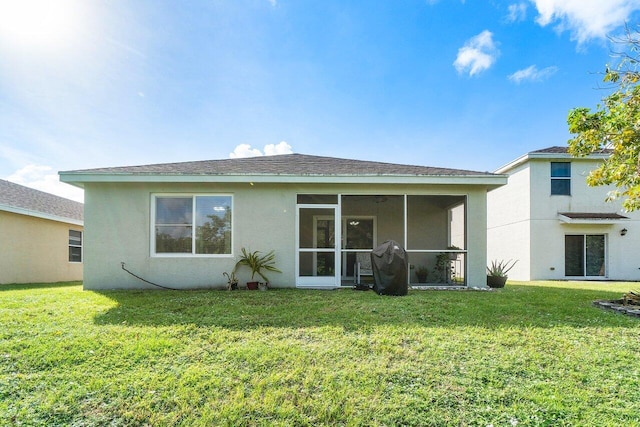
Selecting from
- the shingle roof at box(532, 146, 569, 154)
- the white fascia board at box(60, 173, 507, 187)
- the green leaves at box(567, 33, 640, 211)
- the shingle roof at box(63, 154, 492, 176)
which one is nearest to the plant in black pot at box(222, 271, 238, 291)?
the white fascia board at box(60, 173, 507, 187)

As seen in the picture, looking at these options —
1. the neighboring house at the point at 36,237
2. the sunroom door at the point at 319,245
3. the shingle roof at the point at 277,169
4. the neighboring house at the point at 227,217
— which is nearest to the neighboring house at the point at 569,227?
the neighboring house at the point at 227,217

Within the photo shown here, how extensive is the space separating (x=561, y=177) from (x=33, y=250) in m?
23.0

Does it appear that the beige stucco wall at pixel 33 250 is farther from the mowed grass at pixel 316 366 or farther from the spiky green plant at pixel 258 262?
the spiky green plant at pixel 258 262

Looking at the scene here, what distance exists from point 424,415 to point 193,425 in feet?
6.91

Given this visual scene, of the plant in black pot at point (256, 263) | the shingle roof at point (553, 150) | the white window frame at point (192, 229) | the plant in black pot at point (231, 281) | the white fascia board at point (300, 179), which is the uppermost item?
the shingle roof at point (553, 150)

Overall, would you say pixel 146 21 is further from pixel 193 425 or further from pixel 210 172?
pixel 193 425

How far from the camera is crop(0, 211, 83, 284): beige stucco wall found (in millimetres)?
12031

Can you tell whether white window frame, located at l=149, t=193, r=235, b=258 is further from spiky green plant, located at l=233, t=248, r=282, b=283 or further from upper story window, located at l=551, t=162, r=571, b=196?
upper story window, located at l=551, t=162, r=571, b=196

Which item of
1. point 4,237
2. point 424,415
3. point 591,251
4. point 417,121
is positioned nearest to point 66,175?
point 4,237

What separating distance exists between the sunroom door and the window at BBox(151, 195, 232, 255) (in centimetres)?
208

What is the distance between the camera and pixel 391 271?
7676 mm

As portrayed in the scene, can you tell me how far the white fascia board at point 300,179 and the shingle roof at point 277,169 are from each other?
0.31 feet

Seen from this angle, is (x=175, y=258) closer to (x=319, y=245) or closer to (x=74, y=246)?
(x=319, y=245)

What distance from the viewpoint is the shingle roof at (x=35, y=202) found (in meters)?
12.5
